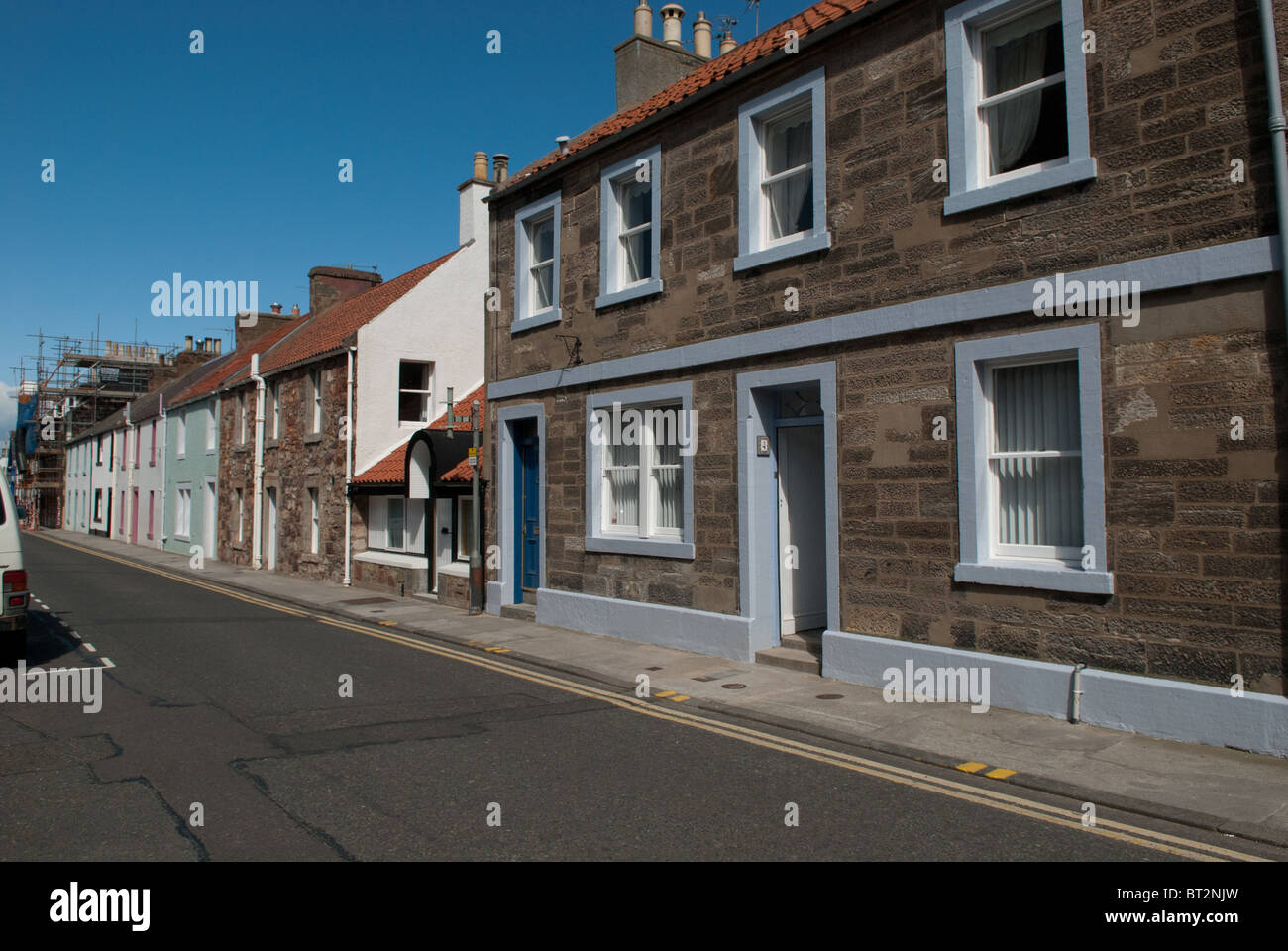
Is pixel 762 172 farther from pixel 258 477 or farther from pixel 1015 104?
pixel 258 477

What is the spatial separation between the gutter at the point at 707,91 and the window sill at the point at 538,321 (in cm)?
209

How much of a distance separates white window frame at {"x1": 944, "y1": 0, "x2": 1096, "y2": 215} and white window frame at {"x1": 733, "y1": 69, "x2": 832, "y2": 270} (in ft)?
5.04

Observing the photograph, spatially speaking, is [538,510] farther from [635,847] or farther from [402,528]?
[635,847]

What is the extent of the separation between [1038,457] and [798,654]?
11.6 ft

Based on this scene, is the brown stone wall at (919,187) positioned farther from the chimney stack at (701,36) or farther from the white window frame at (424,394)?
the white window frame at (424,394)

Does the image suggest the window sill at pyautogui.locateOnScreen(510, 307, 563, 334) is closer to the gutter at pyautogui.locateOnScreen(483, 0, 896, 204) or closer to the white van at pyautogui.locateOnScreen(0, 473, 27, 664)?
the gutter at pyautogui.locateOnScreen(483, 0, 896, 204)

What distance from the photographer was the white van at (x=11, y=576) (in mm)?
9695

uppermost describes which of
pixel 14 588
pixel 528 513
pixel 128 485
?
pixel 128 485

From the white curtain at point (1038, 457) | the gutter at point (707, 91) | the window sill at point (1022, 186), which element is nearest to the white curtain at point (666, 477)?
the gutter at point (707, 91)

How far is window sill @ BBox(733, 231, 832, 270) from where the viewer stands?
32.3 feet

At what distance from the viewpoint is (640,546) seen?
40.0 ft

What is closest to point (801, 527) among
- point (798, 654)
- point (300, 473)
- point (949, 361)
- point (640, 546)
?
point (798, 654)
